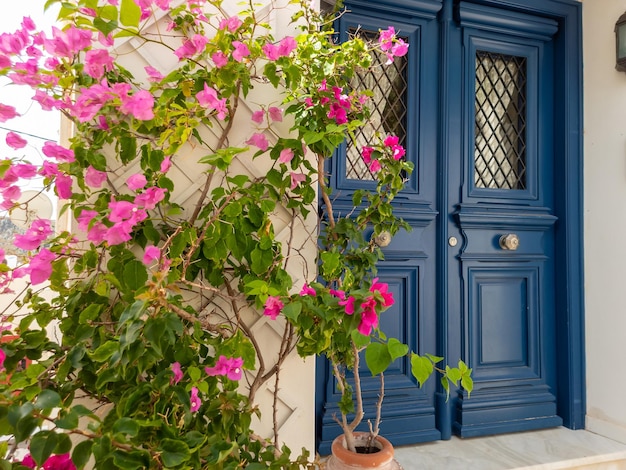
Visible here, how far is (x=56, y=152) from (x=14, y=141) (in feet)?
0.33

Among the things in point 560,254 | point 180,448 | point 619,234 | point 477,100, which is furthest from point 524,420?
point 180,448

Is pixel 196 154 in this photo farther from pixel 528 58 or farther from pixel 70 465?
pixel 528 58

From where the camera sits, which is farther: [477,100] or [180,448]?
[477,100]

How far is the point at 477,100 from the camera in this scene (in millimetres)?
2213

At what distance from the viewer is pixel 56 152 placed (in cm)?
104

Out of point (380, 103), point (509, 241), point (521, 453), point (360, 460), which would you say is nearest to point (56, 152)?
point (360, 460)

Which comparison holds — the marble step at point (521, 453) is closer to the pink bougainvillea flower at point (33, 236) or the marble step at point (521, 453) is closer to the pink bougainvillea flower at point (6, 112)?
the pink bougainvillea flower at point (33, 236)

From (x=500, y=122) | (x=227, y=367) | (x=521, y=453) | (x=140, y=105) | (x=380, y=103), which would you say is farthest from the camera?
(x=500, y=122)

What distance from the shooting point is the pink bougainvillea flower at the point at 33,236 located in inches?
40.8

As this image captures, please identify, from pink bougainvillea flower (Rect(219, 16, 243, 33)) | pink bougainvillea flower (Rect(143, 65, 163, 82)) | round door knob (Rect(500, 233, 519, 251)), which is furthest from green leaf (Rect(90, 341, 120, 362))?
round door knob (Rect(500, 233, 519, 251))

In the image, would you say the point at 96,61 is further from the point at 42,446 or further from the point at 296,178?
the point at 42,446

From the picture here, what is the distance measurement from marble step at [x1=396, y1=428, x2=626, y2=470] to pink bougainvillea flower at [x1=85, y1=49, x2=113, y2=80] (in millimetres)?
1654

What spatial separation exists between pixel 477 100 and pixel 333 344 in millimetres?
1571

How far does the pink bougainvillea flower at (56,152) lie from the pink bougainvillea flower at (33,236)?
0.15 m
